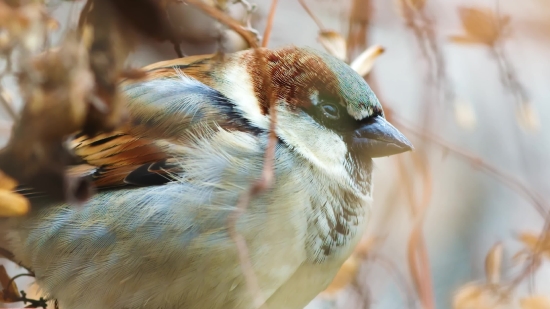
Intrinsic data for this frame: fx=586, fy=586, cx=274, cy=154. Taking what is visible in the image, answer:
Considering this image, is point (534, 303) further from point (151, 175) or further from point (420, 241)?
point (151, 175)

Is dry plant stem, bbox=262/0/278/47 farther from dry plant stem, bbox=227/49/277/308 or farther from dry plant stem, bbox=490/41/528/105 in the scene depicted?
dry plant stem, bbox=490/41/528/105

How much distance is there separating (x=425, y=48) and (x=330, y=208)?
384 millimetres

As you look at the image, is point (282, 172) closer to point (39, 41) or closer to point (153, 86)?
point (153, 86)

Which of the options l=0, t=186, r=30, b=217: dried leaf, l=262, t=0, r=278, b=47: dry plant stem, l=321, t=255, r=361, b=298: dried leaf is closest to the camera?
l=0, t=186, r=30, b=217: dried leaf

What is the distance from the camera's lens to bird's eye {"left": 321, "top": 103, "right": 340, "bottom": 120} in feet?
2.54

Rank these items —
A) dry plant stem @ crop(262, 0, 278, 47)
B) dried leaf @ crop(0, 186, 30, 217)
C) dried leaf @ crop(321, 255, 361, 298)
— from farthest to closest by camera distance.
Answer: dried leaf @ crop(321, 255, 361, 298) → dry plant stem @ crop(262, 0, 278, 47) → dried leaf @ crop(0, 186, 30, 217)

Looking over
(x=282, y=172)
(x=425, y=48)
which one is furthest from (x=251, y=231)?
(x=425, y=48)

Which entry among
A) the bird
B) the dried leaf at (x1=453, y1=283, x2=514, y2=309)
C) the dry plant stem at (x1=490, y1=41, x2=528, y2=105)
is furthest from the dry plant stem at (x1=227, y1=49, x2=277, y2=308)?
the dry plant stem at (x1=490, y1=41, x2=528, y2=105)

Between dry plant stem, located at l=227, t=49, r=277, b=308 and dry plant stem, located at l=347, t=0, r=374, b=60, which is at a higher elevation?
dry plant stem, located at l=347, t=0, r=374, b=60

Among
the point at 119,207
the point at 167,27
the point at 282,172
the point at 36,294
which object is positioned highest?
the point at 167,27

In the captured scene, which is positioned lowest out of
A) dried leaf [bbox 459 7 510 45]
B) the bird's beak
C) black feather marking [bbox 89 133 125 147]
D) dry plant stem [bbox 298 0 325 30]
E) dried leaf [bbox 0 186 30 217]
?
dried leaf [bbox 0 186 30 217]

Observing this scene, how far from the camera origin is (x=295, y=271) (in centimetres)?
77

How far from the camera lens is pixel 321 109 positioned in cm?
78

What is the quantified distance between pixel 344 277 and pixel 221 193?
1.07ft
